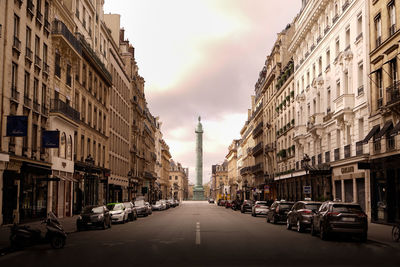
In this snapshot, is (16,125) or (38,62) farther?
(38,62)

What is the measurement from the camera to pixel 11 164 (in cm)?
2898

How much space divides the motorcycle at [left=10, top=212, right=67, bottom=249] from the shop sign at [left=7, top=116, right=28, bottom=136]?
8.71m

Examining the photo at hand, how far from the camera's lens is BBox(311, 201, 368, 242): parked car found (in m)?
20.3

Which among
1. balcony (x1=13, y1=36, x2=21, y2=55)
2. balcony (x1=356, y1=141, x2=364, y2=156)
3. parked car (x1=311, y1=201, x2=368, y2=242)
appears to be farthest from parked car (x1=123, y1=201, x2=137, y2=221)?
parked car (x1=311, y1=201, x2=368, y2=242)

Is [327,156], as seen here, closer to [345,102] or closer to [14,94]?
[345,102]

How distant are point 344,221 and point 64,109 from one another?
82.1ft

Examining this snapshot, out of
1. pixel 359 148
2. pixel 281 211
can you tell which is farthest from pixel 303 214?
pixel 359 148

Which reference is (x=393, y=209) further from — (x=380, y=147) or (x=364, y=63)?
(x=364, y=63)

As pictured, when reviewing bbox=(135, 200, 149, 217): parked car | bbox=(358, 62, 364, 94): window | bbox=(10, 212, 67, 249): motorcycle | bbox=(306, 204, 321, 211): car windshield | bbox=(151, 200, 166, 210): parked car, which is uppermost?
bbox=(358, 62, 364, 94): window

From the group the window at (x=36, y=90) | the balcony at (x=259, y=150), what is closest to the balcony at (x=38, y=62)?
the window at (x=36, y=90)

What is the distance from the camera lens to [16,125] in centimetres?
2508

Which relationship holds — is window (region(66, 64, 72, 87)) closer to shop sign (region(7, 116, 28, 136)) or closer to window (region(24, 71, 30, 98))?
window (region(24, 71, 30, 98))

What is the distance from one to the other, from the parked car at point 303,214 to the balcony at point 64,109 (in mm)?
18502

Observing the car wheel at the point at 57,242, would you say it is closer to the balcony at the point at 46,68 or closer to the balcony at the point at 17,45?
the balcony at the point at 17,45
